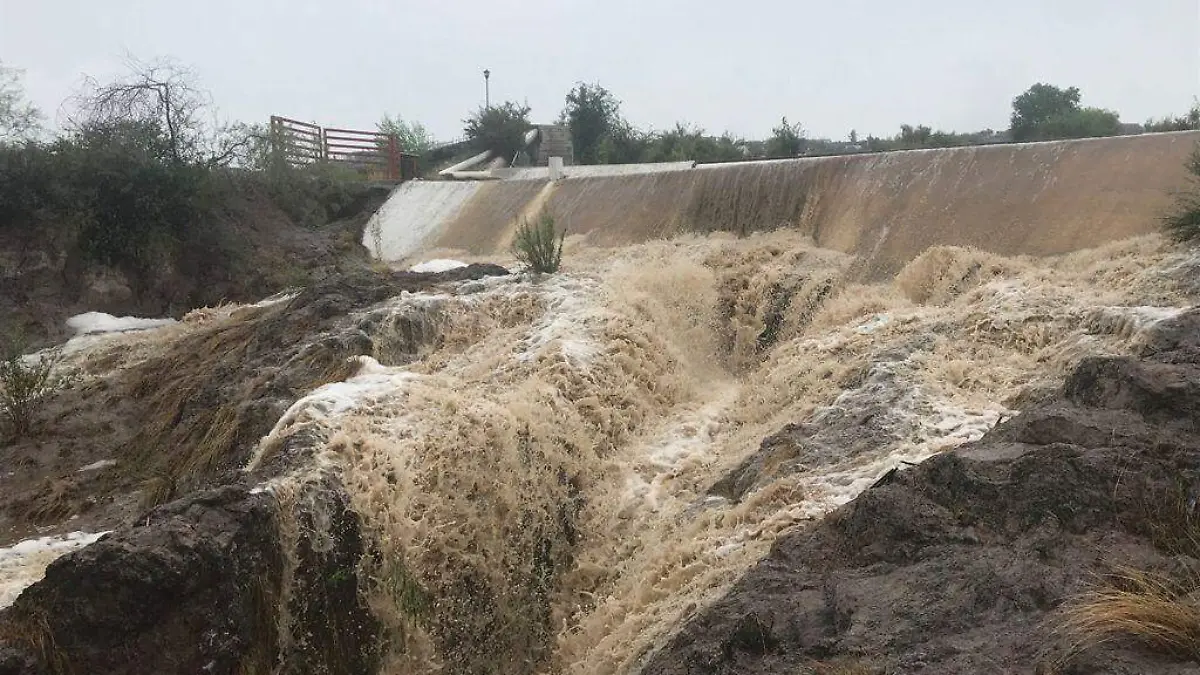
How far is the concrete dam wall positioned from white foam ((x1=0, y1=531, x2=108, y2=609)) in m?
7.38

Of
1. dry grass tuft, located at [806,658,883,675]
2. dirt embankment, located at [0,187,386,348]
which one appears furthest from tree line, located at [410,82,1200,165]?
dry grass tuft, located at [806,658,883,675]

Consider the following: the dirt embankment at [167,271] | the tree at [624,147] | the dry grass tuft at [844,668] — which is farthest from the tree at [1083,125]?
the dry grass tuft at [844,668]

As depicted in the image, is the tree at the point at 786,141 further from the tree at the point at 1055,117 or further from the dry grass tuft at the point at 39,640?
the dry grass tuft at the point at 39,640

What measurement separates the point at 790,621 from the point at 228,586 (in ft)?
9.10

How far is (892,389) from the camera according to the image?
19.5ft

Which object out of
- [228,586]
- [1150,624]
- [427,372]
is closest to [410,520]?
[228,586]

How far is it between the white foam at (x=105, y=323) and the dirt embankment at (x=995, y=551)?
37.3 ft

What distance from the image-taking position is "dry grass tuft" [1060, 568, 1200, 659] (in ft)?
8.50

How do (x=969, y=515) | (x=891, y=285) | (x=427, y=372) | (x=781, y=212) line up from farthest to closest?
(x=781, y=212) < (x=891, y=285) < (x=427, y=372) < (x=969, y=515)

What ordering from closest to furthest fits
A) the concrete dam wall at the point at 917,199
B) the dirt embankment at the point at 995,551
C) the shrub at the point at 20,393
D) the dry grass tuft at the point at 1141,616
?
the dry grass tuft at the point at 1141,616
the dirt embankment at the point at 995,551
the concrete dam wall at the point at 917,199
the shrub at the point at 20,393

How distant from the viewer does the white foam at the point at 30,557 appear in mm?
5301

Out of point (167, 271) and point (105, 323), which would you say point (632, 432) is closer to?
point (105, 323)

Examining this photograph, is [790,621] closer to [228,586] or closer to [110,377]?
[228,586]

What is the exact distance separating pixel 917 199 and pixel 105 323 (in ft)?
37.0
